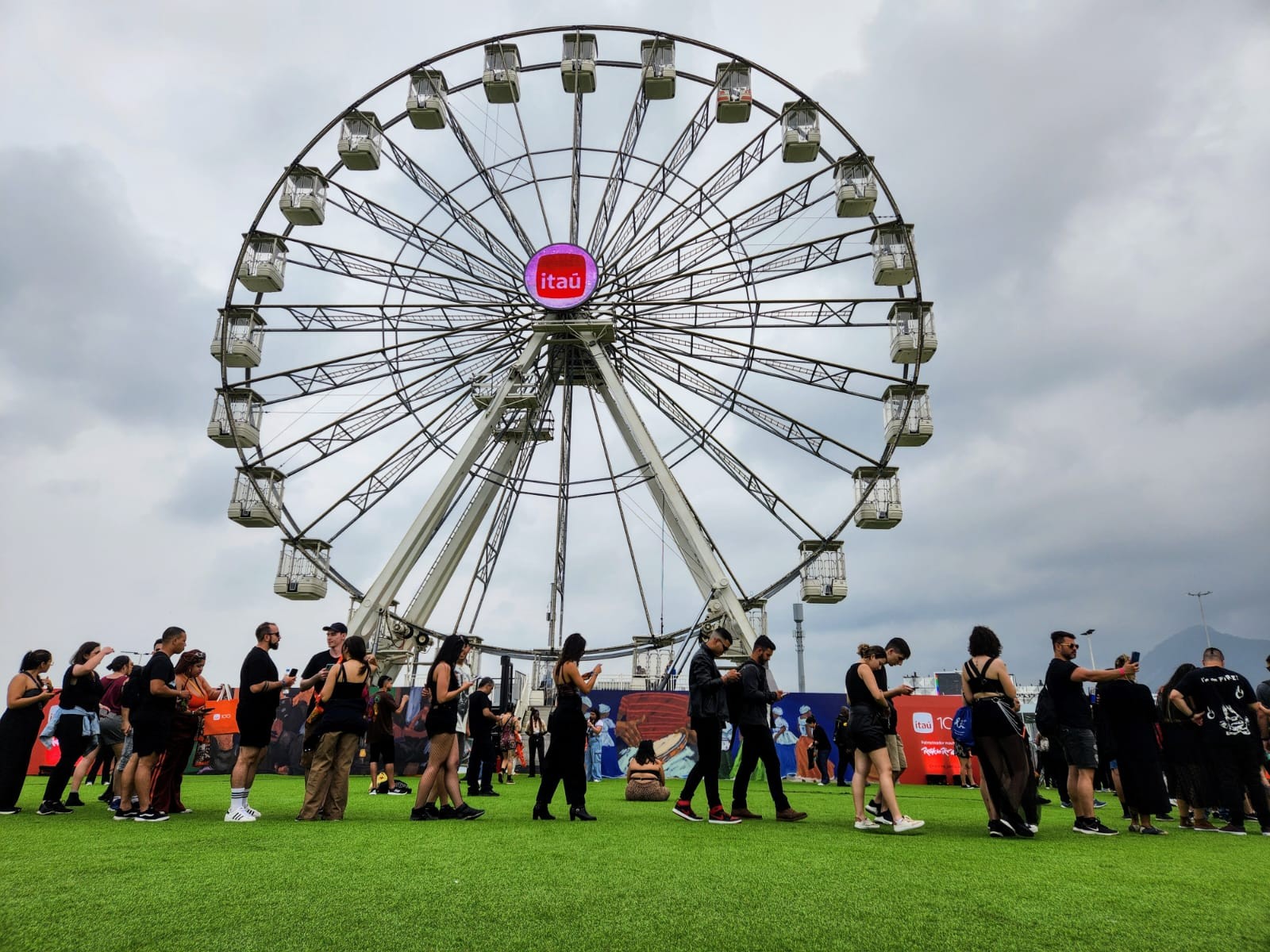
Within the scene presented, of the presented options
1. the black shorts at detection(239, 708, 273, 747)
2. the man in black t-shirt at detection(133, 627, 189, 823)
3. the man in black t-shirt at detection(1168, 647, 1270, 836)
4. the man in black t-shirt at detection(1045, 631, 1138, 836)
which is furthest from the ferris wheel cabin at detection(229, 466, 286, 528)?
the man in black t-shirt at detection(1168, 647, 1270, 836)

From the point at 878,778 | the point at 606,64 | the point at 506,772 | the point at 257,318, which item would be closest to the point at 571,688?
the point at 878,778

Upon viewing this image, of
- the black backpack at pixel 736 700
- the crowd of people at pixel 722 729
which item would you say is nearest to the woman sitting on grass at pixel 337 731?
the crowd of people at pixel 722 729

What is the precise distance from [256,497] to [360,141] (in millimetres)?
9238

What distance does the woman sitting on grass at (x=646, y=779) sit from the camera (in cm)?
1112

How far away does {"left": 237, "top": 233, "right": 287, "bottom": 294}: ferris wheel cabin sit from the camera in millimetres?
20328

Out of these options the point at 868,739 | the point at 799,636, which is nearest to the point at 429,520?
the point at 868,739

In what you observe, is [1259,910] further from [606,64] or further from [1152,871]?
[606,64]

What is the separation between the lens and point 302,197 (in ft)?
68.1

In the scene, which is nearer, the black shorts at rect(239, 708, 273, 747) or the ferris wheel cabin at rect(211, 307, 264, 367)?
the black shorts at rect(239, 708, 273, 747)

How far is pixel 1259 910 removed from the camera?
3.93 m

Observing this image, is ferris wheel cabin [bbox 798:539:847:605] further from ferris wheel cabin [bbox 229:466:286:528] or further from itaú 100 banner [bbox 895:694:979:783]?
ferris wheel cabin [bbox 229:466:286:528]

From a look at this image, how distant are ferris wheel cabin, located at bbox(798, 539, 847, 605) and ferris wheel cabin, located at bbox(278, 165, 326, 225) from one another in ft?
49.1

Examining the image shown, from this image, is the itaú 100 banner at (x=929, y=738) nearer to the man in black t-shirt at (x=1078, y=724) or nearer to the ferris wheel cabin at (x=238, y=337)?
the man in black t-shirt at (x=1078, y=724)

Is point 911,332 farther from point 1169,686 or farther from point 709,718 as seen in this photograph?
point 709,718
